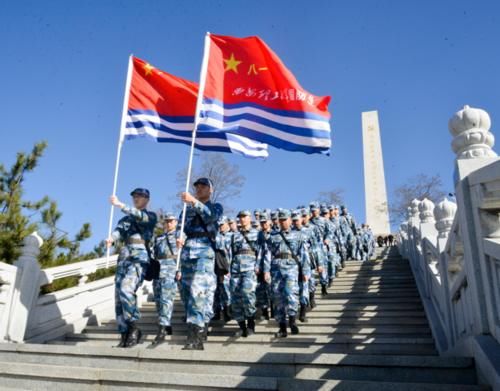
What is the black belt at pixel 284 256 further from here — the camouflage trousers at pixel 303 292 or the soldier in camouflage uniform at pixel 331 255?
the soldier in camouflage uniform at pixel 331 255

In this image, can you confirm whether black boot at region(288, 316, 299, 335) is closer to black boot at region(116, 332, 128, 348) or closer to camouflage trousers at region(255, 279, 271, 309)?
camouflage trousers at region(255, 279, 271, 309)

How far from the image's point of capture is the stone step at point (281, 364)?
3.12m

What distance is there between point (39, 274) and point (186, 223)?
261 centimetres

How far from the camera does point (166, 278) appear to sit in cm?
617

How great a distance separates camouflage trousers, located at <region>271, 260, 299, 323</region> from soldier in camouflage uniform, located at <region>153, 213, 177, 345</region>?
155 cm

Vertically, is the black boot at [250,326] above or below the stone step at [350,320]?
below

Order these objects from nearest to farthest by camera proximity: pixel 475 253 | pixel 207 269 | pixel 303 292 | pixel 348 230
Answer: pixel 475 253, pixel 207 269, pixel 303 292, pixel 348 230

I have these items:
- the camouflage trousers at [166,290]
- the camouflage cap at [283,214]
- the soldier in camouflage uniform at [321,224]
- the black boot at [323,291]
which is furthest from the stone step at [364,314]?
the soldier in camouflage uniform at [321,224]

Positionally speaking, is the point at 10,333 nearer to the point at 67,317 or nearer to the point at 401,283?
the point at 67,317

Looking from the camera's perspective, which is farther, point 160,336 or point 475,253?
point 160,336

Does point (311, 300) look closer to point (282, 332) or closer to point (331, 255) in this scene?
point (282, 332)

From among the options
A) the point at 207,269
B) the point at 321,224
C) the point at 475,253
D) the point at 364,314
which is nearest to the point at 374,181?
the point at 321,224

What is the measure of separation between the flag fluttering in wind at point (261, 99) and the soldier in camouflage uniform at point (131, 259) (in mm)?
1990

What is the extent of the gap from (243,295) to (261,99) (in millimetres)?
3141
